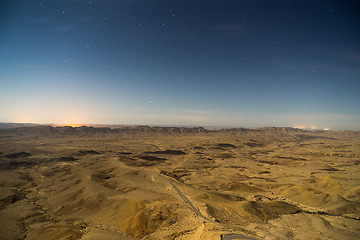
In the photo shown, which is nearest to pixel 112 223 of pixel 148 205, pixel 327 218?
pixel 148 205

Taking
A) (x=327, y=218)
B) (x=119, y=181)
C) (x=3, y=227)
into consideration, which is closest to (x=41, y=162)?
(x=119, y=181)

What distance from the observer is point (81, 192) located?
2030 inches

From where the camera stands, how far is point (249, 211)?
1499 inches

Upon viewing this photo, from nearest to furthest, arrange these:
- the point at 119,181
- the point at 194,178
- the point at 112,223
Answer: the point at 112,223
the point at 119,181
the point at 194,178

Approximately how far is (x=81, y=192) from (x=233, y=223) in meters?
41.4

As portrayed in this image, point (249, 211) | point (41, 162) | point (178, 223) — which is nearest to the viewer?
point (178, 223)

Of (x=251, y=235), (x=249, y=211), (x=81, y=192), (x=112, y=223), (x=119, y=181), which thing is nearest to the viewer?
(x=251, y=235)

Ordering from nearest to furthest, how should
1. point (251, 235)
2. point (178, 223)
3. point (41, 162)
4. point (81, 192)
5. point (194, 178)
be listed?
1. point (251, 235)
2. point (178, 223)
3. point (81, 192)
4. point (194, 178)
5. point (41, 162)

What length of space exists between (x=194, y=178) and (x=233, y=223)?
145 feet

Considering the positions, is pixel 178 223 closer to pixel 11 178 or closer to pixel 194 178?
pixel 194 178

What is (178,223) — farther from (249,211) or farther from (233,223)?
(249,211)

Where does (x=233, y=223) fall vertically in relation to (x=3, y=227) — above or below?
above

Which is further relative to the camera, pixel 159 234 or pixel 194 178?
pixel 194 178

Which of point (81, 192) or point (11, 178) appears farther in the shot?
point (11, 178)
